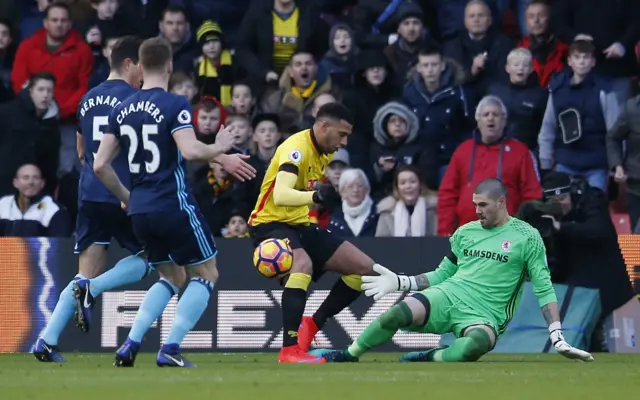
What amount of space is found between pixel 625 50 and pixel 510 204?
3.10m

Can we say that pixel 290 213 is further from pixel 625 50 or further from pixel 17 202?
pixel 625 50

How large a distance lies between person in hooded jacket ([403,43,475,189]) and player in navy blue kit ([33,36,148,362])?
4.71 metres

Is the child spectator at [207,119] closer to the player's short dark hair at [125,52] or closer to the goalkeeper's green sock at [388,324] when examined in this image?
the player's short dark hair at [125,52]

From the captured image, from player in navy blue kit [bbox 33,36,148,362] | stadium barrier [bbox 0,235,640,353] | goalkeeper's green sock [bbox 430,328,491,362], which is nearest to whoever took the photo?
goalkeeper's green sock [bbox 430,328,491,362]

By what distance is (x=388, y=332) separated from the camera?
35.3 ft

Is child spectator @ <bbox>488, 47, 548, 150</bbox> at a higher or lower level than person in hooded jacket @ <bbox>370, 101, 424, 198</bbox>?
higher

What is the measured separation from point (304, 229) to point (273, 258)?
55 centimetres

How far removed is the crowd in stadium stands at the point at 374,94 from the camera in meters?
14.8

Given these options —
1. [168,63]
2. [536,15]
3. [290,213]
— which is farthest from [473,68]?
[168,63]

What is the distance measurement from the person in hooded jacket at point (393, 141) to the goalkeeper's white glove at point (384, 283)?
14.0 feet

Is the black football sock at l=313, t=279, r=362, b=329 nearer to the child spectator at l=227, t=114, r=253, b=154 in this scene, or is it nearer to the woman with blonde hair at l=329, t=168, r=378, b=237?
the woman with blonde hair at l=329, t=168, r=378, b=237

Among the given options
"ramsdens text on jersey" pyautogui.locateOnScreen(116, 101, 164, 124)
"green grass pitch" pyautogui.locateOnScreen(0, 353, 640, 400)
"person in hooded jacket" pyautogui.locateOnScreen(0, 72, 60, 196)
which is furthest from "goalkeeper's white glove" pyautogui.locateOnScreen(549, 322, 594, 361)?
"person in hooded jacket" pyautogui.locateOnScreen(0, 72, 60, 196)

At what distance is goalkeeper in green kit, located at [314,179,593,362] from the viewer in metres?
10.9

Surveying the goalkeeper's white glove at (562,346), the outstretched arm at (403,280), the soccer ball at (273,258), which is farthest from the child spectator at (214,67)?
the goalkeeper's white glove at (562,346)
